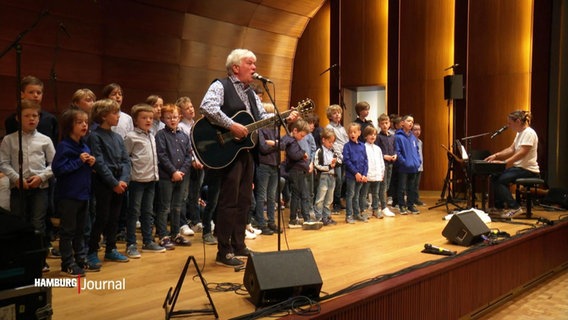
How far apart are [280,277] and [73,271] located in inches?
62.7

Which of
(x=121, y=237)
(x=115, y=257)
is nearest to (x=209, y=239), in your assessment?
(x=121, y=237)

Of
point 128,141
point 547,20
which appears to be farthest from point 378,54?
point 128,141

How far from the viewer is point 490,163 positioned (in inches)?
255

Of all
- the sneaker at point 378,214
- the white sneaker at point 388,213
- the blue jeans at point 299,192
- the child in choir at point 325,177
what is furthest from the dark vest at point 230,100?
the white sneaker at point 388,213

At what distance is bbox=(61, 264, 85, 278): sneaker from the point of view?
351 cm

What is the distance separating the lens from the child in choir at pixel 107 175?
384cm

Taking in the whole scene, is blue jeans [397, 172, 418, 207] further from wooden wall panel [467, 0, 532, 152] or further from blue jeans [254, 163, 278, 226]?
wooden wall panel [467, 0, 532, 152]

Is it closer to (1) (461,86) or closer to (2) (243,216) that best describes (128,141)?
(2) (243,216)

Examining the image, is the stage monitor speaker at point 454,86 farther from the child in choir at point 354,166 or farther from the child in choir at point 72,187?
the child in choir at point 72,187

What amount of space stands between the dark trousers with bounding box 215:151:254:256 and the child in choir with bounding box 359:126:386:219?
2.69 meters

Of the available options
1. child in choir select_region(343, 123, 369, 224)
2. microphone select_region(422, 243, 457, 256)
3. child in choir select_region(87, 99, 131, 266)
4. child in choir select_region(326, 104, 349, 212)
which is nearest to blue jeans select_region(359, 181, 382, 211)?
child in choir select_region(343, 123, 369, 224)

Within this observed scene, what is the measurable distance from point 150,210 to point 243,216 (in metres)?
0.93

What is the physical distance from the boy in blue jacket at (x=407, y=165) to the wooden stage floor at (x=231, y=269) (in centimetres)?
83

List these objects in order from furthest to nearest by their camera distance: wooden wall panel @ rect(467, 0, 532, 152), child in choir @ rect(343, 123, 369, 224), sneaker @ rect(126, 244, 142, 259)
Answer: wooden wall panel @ rect(467, 0, 532, 152) < child in choir @ rect(343, 123, 369, 224) < sneaker @ rect(126, 244, 142, 259)
